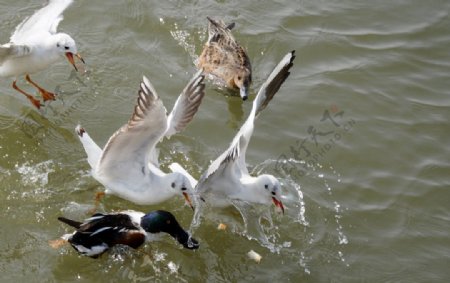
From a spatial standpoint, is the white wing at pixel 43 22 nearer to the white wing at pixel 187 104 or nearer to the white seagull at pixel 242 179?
the white wing at pixel 187 104

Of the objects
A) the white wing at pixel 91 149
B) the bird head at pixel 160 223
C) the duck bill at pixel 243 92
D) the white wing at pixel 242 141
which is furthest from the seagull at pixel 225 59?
the bird head at pixel 160 223

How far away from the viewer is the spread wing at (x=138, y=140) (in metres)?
5.89

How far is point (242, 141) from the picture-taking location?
22.0 feet

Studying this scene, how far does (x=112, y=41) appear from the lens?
916cm

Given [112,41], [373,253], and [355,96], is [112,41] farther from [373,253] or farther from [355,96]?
[373,253]

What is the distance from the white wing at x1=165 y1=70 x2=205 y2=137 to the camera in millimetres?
6745

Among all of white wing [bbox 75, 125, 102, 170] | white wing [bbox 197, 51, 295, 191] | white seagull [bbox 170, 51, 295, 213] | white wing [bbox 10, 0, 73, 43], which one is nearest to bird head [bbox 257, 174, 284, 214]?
white seagull [bbox 170, 51, 295, 213]

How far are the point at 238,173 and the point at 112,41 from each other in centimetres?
320

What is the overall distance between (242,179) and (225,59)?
2.57 meters

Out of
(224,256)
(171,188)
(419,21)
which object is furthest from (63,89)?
(419,21)

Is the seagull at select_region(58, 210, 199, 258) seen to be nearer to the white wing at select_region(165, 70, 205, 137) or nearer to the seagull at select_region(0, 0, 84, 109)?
the white wing at select_region(165, 70, 205, 137)

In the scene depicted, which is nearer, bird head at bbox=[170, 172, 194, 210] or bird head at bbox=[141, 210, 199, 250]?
bird head at bbox=[141, 210, 199, 250]

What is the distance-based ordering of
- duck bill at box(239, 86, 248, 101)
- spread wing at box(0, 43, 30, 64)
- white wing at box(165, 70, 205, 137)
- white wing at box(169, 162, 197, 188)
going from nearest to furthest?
white wing at box(165, 70, 205, 137), white wing at box(169, 162, 197, 188), spread wing at box(0, 43, 30, 64), duck bill at box(239, 86, 248, 101)

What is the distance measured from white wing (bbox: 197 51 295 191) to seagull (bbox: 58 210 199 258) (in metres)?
0.66
